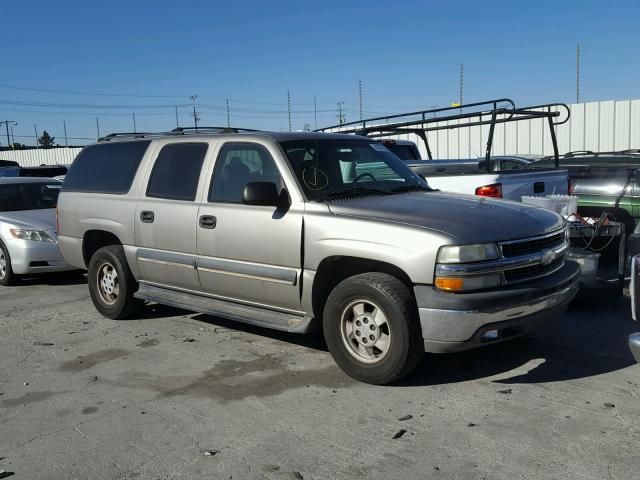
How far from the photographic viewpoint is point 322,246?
479 centimetres

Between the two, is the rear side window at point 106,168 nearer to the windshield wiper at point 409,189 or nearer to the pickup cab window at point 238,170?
the pickup cab window at point 238,170

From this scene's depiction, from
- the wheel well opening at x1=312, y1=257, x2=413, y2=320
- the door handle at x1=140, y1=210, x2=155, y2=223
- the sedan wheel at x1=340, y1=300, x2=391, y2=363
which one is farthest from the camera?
the door handle at x1=140, y1=210, x2=155, y2=223

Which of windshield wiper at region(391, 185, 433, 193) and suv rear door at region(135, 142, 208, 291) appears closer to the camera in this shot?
windshield wiper at region(391, 185, 433, 193)

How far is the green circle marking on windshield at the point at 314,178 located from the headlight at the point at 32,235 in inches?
207

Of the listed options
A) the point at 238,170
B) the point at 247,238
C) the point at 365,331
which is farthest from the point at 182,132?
the point at 365,331

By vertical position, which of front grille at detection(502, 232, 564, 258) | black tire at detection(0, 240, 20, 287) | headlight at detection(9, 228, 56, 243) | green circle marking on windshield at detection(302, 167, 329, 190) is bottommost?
black tire at detection(0, 240, 20, 287)

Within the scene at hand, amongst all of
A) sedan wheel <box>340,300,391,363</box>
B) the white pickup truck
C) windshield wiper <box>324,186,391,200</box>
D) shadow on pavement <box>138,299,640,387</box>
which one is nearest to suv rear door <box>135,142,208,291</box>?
shadow on pavement <box>138,299,640,387</box>

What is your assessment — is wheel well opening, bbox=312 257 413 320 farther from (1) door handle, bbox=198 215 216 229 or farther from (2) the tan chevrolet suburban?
(1) door handle, bbox=198 215 216 229

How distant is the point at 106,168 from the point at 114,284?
1.26 meters

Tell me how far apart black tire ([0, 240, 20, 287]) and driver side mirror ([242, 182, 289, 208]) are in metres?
5.51

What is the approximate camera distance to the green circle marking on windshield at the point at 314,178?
518 centimetres

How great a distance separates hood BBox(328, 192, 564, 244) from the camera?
4344mm

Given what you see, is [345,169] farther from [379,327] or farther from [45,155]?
[45,155]

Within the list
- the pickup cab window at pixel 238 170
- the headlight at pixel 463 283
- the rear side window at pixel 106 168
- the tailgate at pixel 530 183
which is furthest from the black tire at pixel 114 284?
the tailgate at pixel 530 183
